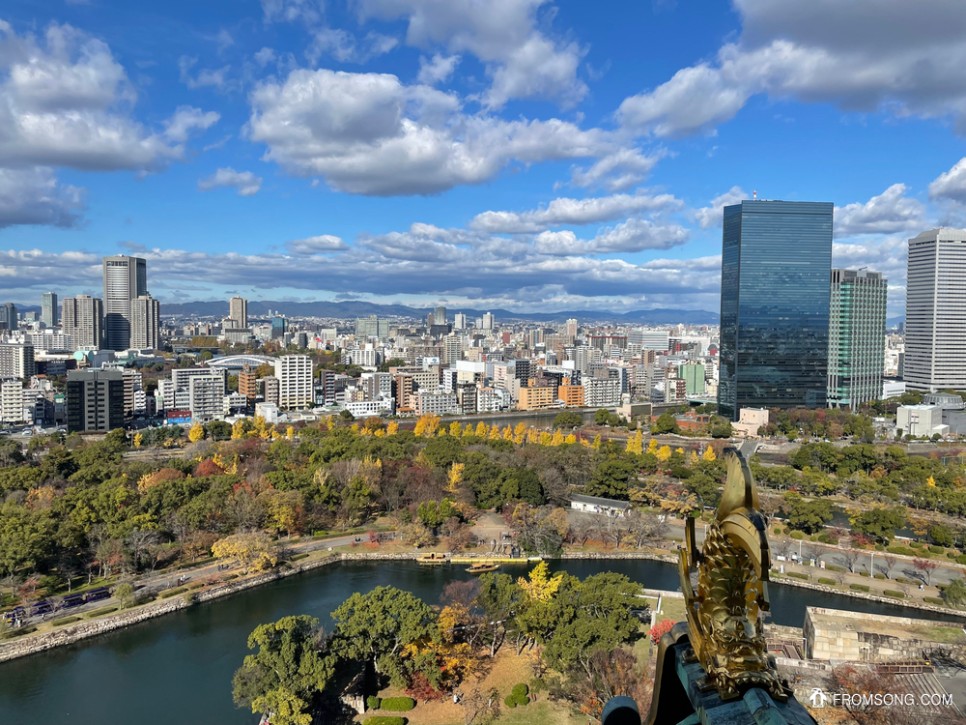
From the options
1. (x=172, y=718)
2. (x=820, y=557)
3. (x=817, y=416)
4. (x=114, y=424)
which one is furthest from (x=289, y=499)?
(x=817, y=416)

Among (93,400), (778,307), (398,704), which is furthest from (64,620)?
(778,307)

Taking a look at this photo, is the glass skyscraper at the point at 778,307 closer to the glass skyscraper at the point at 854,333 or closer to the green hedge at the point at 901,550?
the glass skyscraper at the point at 854,333

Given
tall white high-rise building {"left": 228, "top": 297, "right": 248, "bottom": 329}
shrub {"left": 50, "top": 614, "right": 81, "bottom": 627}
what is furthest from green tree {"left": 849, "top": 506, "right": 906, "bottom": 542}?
tall white high-rise building {"left": 228, "top": 297, "right": 248, "bottom": 329}

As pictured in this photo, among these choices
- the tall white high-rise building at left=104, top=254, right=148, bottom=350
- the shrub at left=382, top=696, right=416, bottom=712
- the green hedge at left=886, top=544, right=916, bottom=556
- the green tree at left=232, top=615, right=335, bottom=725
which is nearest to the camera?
the green tree at left=232, top=615, right=335, bottom=725

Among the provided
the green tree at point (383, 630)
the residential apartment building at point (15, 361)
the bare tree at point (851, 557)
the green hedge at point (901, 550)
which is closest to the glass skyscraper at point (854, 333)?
the green hedge at point (901, 550)

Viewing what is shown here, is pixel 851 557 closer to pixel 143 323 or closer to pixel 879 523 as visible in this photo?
pixel 879 523

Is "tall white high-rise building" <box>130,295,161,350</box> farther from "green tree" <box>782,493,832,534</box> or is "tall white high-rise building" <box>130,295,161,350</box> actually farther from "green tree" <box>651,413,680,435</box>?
"green tree" <box>782,493,832,534</box>
